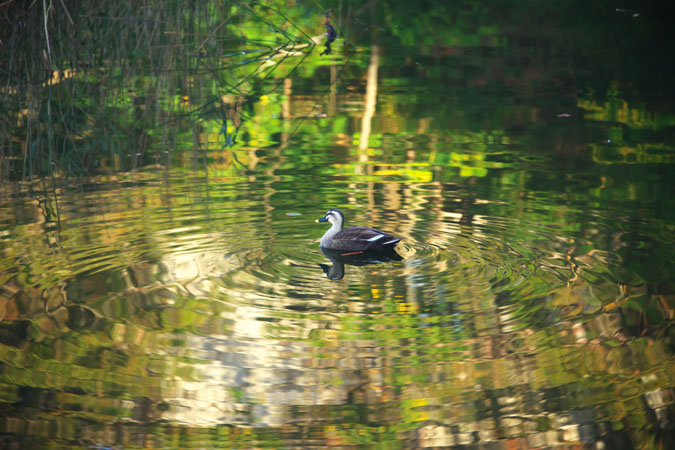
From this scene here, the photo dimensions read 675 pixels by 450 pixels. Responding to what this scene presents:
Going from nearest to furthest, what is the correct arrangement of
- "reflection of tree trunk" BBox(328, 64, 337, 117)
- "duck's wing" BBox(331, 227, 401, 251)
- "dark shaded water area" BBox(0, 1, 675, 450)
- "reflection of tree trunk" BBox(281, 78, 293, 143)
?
1. "dark shaded water area" BBox(0, 1, 675, 450)
2. "duck's wing" BBox(331, 227, 401, 251)
3. "reflection of tree trunk" BBox(281, 78, 293, 143)
4. "reflection of tree trunk" BBox(328, 64, 337, 117)

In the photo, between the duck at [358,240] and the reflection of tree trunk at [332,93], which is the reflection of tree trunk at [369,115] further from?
the duck at [358,240]

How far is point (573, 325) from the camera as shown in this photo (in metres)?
5.77

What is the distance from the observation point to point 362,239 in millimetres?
7262

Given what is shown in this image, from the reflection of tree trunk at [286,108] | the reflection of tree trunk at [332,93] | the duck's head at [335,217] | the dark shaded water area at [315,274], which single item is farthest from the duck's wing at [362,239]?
the reflection of tree trunk at [332,93]

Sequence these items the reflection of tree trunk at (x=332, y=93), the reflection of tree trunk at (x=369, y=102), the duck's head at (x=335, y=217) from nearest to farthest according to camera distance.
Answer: the duck's head at (x=335, y=217) → the reflection of tree trunk at (x=369, y=102) → the reflection of tree trunk at (x=332, y=93)

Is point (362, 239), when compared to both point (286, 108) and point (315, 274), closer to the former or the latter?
point (315, 274)

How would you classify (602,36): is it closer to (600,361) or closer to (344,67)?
(344,67)

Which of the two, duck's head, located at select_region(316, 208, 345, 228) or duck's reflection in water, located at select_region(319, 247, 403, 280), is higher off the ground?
duck's head, located at select_region(316, 208, 345, 228)

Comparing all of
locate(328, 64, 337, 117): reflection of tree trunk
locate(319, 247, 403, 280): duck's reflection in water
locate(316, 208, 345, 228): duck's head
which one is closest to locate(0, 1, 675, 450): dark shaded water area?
locate(319, 247, 403, 280): duck's reflection in water

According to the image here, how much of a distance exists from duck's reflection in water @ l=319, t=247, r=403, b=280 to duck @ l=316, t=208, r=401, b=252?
4 centimetres

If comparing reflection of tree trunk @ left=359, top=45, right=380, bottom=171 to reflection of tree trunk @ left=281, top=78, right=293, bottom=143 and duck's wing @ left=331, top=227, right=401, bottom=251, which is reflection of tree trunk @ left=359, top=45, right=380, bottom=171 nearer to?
reflection of tree trunk @ left=281, top=78, right=293, bottom=143

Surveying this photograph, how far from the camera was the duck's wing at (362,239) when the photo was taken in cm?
714

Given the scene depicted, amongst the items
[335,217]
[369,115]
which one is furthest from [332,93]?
[335,217]

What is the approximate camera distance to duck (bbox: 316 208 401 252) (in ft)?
23.5
